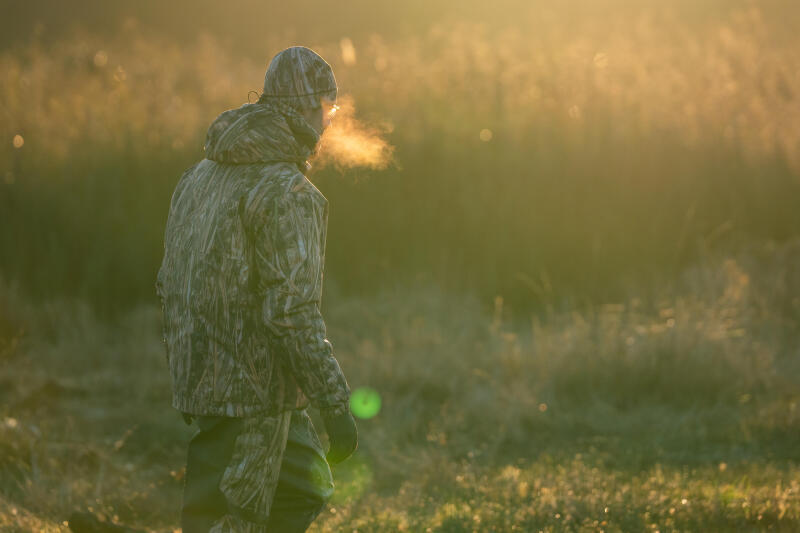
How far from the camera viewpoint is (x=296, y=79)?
3.10 meters

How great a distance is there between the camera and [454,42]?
1415cm

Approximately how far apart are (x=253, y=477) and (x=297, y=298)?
0.61 m

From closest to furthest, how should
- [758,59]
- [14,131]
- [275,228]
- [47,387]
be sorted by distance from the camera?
[275,228] → [47,387] → [14,131] → [758,59]

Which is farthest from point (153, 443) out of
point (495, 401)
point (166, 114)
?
point (166, 114)

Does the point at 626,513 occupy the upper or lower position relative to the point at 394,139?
lower

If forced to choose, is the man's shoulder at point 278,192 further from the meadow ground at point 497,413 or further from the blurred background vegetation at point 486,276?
the meadow ground at point 497,413

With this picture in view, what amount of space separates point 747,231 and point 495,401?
4.26 m

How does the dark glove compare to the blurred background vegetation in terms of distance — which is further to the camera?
the blurred background vegetation

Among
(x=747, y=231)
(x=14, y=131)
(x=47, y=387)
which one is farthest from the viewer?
(x=14, y=131)

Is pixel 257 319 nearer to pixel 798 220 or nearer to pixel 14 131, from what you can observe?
pixel 798 220

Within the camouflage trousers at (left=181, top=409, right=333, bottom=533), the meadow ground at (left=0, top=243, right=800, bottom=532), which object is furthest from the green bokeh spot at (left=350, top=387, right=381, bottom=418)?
the camouflage trousers at (left=181, top=409, right=333, bottom=533)

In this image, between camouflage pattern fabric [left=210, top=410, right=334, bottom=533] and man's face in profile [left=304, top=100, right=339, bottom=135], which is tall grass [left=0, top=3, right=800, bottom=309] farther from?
camouflage pattern fabric [left=210, top=410, right=334, bottom=533]

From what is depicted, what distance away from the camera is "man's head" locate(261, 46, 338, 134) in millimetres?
3098

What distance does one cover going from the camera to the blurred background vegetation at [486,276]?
5.61 metres
